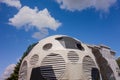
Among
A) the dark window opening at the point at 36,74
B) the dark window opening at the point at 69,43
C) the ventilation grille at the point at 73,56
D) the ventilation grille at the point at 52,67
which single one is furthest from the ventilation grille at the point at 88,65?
the dark window opening at the point at 36,74

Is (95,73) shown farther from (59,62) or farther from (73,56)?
(59,62)

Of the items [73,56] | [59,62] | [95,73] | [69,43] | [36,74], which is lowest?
[36,74]

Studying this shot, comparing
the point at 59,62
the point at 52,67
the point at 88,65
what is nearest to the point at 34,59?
the point at 52,67

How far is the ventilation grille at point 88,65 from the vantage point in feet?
65.0

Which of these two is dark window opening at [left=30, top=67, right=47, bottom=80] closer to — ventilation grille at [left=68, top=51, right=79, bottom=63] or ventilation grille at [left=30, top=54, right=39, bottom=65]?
ventilation grille at [left=30, top=54, right=39, bottom=65]

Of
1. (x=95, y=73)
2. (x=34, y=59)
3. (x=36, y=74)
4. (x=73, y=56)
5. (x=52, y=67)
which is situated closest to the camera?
(x=52, y=67)

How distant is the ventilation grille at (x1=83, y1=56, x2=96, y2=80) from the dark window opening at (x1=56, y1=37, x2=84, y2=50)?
39.5 inches

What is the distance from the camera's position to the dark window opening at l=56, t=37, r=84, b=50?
20.4m

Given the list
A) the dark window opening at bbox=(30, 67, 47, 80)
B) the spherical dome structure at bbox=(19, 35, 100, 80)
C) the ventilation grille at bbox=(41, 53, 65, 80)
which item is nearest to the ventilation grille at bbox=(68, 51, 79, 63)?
the spherical dome structure at bbox=(19, 35, 100, 80)

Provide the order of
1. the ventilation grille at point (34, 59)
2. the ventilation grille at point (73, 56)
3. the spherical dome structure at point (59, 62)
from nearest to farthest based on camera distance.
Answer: the spherical dome structure at point (59, 62), the ventilation grille at point (73, 56), the ventilation grille at point (34, 59)

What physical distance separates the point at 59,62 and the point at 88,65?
91.3 inches

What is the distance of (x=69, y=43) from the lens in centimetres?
2053

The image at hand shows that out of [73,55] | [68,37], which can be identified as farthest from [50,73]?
[68,37]

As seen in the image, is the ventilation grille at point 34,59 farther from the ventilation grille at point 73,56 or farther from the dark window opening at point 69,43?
the ventilation grille at point 73,56
